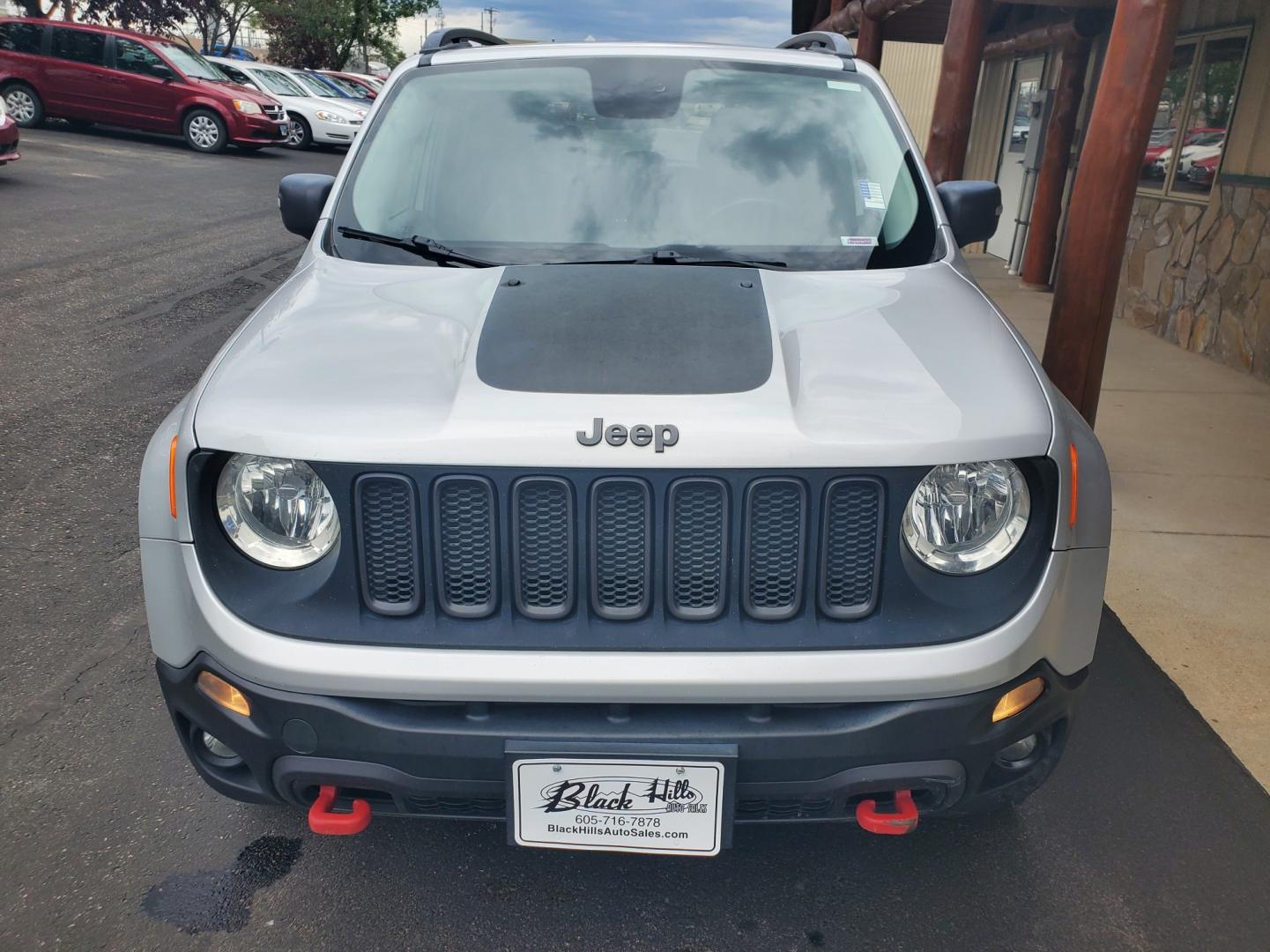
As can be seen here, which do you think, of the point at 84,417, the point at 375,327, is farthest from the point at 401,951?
the point at 84,417

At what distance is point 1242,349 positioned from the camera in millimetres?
7691

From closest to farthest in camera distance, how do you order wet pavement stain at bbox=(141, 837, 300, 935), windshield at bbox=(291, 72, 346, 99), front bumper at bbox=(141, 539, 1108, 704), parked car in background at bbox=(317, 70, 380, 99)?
front bumper at bbox=(141, 539, 1108, 704), wet pavement stain at bbox=(141, 837, 300, 935), windshield at bbox=(291, 72, 346, 99), parked car in background at bbox=(317, 70, 380, 99)

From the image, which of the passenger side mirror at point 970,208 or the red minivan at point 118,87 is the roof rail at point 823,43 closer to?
the passenger side mirror at point 970,208

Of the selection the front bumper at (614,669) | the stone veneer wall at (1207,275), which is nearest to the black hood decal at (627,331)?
the front bumper at (614,669)

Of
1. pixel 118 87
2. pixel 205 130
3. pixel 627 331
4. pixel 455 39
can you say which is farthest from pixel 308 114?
pixel 627 331

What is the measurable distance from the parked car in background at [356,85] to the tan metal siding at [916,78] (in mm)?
13109

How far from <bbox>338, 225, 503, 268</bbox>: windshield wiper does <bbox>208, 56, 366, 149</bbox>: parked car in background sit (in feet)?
66.7

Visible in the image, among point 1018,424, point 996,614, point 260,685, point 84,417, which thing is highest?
Answer: point 1018,424

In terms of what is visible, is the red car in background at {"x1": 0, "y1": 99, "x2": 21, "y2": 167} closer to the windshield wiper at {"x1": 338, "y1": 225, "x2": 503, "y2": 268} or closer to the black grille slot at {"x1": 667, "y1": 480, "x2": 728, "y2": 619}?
the windshield wiper at {"x1": 338, "y1": 225, "x2": 503, "y2": 268}

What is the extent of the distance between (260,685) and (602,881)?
984 mm

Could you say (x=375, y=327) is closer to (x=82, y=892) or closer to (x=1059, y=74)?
(x=82, y=892)

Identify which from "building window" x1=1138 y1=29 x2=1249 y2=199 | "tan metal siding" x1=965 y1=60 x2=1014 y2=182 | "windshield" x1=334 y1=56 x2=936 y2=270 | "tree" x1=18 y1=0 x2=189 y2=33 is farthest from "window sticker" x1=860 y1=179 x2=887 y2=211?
"tree" x1=18 y1=0 x2=189 y2=33

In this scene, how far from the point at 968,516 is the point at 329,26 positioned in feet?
147

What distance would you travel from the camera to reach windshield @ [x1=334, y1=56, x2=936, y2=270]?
2.88m
